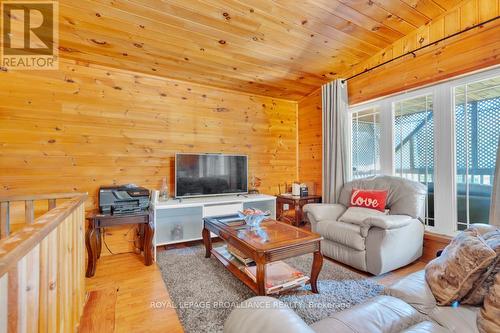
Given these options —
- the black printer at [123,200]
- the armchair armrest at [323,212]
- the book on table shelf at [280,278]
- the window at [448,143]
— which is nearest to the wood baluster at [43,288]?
the book on table shelf at [280,278]

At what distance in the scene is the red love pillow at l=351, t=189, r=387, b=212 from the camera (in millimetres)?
2684

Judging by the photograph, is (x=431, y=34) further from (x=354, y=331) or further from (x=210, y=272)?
(x=210, y=272)

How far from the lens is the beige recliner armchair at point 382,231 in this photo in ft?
7.22

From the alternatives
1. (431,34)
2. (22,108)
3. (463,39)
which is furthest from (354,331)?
(22,108)

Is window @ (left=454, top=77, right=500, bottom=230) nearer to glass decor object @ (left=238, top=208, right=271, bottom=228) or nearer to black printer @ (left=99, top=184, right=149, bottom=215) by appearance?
glass decor object @ (left=238, top=208, right=271, bottom=228)

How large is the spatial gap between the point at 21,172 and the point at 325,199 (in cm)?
371

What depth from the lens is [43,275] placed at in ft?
3.39

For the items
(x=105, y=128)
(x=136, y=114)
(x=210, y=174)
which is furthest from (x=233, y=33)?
(x=105, y=128)

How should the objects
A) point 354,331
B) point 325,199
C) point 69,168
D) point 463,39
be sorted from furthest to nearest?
point 325,199, point 69,168, point 463,39, point 354,331

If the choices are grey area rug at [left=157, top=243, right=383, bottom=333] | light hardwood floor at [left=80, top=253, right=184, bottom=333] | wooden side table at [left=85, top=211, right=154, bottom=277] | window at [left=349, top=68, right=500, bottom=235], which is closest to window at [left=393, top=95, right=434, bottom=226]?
window at [left=349, top=68, right=500, bottom=235]

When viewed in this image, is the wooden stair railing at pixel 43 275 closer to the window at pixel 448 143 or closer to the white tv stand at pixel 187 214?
the white tv stand at pixel 187 214

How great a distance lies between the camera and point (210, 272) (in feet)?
7.82

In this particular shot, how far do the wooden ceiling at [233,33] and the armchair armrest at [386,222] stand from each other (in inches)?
79.5

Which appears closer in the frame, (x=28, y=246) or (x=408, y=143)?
(x=28, y=246)
